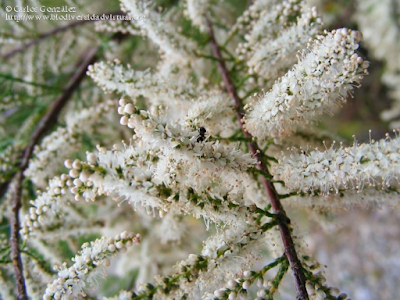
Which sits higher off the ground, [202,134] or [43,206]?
[202,134]

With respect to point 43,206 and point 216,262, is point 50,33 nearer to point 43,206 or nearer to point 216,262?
point 43,206

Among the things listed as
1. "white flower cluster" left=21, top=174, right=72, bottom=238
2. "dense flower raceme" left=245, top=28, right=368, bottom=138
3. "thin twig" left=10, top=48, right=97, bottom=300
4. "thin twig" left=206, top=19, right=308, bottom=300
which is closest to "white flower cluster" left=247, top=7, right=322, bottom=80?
"thin twig" left=206, top=19, right=308, bottom=300

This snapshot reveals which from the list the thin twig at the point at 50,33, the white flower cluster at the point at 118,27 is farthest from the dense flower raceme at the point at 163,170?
the thin twig at the point at 50,33

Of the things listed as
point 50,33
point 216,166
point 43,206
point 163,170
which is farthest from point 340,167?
point 50,33

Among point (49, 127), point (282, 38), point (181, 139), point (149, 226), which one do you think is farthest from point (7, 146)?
point (282, 38)

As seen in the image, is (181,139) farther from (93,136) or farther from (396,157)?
(93,136)

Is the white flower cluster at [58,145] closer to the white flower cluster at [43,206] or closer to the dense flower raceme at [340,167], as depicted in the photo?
the white flower cluster at [43,206]
